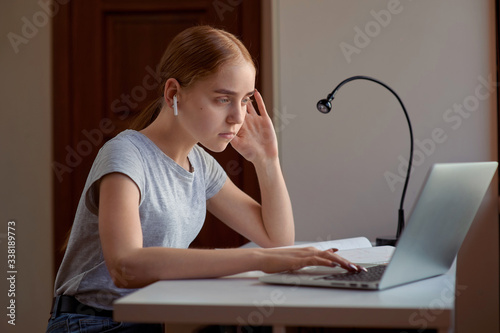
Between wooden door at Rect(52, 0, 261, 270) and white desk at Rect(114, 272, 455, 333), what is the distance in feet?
6.22

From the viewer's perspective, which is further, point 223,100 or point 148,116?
point 148,116

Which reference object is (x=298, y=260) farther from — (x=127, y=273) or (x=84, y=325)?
(x=84, y=325)

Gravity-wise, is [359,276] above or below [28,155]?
below

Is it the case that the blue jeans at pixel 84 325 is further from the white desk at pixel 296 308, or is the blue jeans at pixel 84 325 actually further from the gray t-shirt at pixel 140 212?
the white desk at pixel 296 308

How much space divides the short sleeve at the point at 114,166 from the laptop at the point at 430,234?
36 centimetres

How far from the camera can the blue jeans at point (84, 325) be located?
1.28 meters

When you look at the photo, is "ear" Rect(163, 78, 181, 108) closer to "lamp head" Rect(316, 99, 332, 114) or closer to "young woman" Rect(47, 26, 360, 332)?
"young woman" Rect(47, 26, 360, 332)

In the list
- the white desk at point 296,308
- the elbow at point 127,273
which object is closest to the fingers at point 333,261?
the white desk at point 296,308

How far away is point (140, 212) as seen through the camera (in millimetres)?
1380

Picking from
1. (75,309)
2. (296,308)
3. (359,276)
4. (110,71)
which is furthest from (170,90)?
(110,71)

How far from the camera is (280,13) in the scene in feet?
8.07

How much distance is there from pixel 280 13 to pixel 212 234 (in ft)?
3.45

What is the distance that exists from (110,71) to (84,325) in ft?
6.05

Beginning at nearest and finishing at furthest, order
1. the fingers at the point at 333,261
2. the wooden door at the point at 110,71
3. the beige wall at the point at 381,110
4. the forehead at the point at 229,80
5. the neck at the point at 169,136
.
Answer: the fingers at the point at 333,261, the forehead at the point at 229,80, the neck at the point at 169,136, the beige wall at the point at 381,110, the wooden door at the point at 110,71
